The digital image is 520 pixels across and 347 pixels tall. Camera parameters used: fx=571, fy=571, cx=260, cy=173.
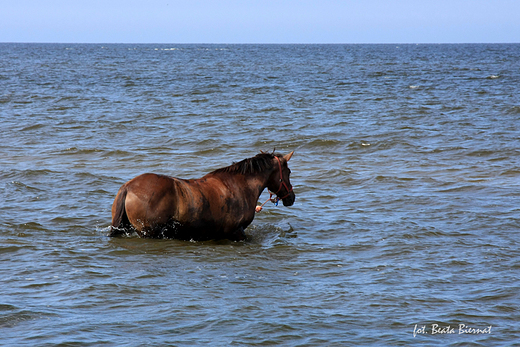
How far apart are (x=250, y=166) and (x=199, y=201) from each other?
1.04m

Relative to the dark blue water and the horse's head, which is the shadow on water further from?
the horse's head

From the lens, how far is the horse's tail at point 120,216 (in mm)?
7387

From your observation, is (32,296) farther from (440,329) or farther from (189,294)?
(440,329)

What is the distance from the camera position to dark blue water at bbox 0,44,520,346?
508 cm

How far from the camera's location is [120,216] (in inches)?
296

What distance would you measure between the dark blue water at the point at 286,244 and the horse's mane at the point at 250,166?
104 centimetres

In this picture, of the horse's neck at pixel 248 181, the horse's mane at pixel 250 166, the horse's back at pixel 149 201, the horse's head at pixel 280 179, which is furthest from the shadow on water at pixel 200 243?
the horse's mane at pixel 250 166

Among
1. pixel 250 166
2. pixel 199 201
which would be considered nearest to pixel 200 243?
pixel 199 201

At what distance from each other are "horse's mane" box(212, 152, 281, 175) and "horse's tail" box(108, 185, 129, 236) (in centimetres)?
146

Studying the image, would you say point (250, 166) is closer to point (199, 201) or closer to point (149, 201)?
point (199, 201)

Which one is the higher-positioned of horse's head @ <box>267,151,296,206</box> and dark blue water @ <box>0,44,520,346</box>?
horse's head @ <box>267,151,296,206</box>

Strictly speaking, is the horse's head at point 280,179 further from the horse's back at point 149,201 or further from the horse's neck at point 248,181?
the horse's back at point 149,201

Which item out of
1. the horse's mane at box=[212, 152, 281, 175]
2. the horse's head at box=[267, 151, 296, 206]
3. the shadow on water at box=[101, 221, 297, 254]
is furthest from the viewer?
the horse's head at box=[267, 151, 296, 206]

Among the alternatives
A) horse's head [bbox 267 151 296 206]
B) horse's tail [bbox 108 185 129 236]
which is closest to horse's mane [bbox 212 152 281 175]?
horse's head [bbox 267 151 296 206]
